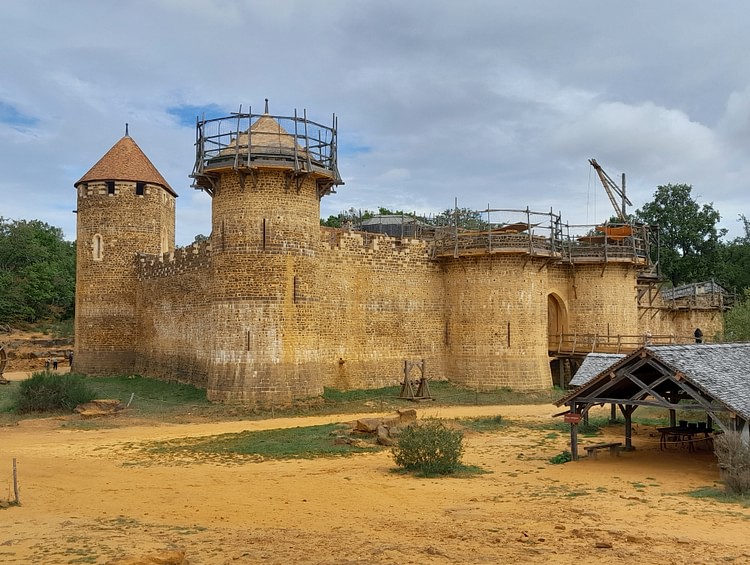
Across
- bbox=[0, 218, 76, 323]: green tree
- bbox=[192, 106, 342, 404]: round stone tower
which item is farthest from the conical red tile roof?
bbox=[0, 218, 76, 323]: green tree

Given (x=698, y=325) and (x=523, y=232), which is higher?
(x=523, y=232)

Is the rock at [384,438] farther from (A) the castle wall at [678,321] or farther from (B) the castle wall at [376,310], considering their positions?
(A) the castle wall at [678,321]

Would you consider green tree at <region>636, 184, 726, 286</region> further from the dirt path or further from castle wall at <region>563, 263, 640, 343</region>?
the dirt path

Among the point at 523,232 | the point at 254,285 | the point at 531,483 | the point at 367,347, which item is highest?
the point at 523,232

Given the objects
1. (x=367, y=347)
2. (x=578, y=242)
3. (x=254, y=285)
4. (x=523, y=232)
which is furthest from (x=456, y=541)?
(x=578, y=242)

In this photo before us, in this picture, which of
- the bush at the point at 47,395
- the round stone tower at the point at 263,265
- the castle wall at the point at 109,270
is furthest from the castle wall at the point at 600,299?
the bush at the point at 47,395

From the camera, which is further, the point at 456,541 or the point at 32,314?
the point at 32,314

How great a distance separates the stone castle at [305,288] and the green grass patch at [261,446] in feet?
13.6

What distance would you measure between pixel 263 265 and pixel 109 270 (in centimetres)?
1218

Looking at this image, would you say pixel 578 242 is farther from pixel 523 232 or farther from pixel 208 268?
pixel 208 268

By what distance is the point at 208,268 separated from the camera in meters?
27.4

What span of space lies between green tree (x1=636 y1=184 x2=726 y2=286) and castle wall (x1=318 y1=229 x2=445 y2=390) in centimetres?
2645

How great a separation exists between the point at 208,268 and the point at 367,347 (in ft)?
21.3

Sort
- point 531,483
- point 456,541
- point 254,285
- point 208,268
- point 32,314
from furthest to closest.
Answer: point 32,314
point 208,268
point 254,285
point 531,483
point 456,541
